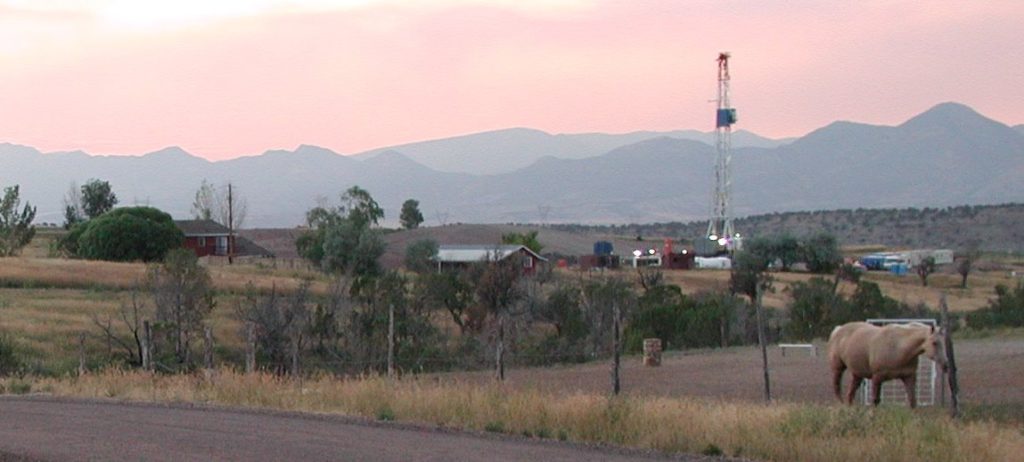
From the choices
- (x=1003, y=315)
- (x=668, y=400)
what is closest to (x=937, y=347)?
(x=668, y=400)

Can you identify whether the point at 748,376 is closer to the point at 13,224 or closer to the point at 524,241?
the point at 524,241

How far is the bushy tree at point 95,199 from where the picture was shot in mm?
149375

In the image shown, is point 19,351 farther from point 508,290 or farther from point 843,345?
point 843,345

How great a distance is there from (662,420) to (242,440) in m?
5.68

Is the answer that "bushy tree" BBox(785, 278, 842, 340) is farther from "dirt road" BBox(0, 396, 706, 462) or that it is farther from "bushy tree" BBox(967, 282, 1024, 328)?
"dirt road" BBox(0, 396, 706, 462)

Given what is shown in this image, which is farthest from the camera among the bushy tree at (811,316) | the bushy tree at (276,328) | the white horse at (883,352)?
the bushy tree at (811,316)

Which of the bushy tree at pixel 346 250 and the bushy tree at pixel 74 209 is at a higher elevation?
the bushy tree at pixel 74 209

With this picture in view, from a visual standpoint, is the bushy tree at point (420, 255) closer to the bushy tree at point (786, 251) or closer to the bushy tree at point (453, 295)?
the bushy tree at point (786, 251)

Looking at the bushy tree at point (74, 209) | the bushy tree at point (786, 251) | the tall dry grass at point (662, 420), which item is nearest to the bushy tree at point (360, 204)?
the bushy tree at point (74, 209)

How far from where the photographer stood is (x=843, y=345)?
89.9 ft

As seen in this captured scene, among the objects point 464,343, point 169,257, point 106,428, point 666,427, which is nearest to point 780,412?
point 666,427

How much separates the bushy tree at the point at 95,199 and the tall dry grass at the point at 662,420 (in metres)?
130

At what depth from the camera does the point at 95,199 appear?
14900 centimetres

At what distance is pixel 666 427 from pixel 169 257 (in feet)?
125
